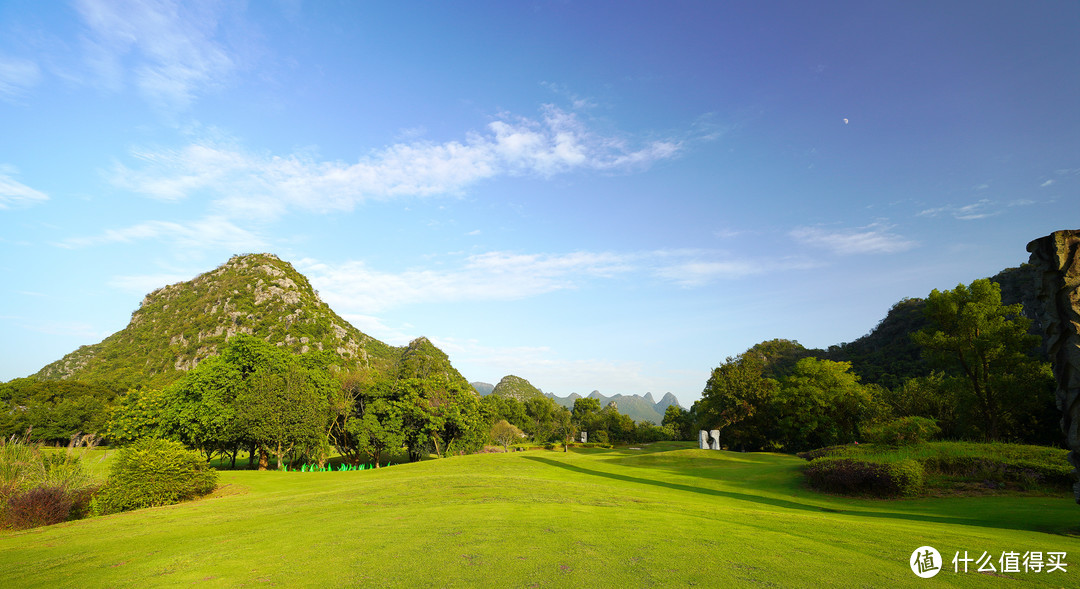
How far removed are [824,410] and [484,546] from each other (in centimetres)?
4837

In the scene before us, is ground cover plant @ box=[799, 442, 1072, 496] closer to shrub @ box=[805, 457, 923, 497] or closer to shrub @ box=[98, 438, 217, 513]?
shrub @ box=[805, 457, 923, 497]

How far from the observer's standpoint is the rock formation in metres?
12.2

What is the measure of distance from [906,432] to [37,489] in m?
38.3

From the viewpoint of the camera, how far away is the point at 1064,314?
1247cm

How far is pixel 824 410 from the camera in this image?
46219 mm

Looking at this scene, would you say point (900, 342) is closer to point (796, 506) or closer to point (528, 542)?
point (796, 506)

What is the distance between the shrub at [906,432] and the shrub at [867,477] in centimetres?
526

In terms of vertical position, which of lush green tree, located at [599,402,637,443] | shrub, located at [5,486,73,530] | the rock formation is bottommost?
lush green tree, located at [599,402,637,443]

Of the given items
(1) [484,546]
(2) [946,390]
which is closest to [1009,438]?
(2) [946,390]

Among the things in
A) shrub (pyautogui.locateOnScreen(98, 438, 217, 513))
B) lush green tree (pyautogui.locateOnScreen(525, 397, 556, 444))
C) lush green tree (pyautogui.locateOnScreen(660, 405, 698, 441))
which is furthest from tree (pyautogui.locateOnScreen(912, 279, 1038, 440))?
lush green tree (pyautogui.locateOnScreen(525, 397, 556, 444))

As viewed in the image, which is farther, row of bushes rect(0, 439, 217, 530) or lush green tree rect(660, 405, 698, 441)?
lush green tree rect(660, 405, 698, 441)

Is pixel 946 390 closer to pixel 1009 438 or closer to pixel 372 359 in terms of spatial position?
pixel 1009 438

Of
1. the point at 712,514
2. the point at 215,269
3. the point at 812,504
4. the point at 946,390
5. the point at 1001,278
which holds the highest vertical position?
the point at 215,269

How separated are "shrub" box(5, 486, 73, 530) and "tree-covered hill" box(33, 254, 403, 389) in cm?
8711
